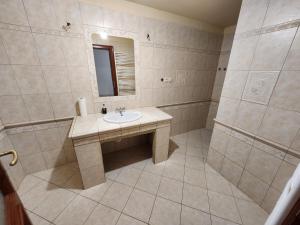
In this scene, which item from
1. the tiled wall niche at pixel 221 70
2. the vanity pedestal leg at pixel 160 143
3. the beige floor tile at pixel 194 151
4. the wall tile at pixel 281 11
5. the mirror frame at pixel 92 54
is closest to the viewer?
the wall tile at pixel 281 11

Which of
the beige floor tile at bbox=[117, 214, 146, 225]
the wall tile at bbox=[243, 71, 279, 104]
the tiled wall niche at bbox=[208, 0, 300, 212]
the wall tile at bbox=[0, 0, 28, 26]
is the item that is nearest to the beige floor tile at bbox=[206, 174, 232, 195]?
the tiled wall niche at bbox=[208, 0, 300, 212]

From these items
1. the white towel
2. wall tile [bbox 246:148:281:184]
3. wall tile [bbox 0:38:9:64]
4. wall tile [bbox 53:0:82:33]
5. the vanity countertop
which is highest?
wall tile [bbox 53:0:82:33]

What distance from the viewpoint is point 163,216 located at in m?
1.29

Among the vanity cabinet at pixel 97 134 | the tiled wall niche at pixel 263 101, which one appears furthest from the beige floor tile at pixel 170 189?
the tiled wall niche at pixel 263 101

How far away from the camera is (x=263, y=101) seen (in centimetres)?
124

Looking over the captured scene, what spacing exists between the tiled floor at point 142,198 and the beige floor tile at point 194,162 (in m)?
0.02

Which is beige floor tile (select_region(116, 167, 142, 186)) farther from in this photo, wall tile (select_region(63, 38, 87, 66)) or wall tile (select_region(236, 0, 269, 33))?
wall tile (select_region(236, 0, 269, 33))

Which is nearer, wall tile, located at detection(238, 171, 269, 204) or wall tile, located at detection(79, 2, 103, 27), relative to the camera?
wall tile, located at detection(238, 171, 269, 204)

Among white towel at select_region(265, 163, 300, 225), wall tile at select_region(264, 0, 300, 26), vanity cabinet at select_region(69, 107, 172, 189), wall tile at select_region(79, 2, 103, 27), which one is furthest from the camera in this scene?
wall tile at select_region(79, 2, 103, 27)

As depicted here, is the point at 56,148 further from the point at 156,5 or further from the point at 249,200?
the point at 249,200

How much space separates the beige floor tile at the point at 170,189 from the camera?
4.87 feet

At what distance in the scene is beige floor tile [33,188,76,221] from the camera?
4.24 ft

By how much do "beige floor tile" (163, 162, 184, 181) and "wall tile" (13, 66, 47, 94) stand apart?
196 centimetres

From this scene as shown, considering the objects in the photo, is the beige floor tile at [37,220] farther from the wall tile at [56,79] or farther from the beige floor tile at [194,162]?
the beige floor tile at [194,162]
